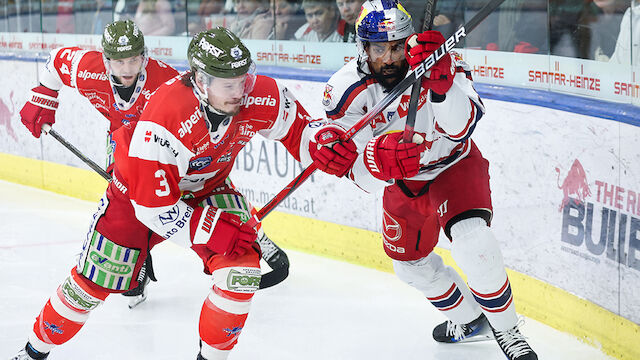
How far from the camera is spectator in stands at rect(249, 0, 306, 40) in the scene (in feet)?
15.8

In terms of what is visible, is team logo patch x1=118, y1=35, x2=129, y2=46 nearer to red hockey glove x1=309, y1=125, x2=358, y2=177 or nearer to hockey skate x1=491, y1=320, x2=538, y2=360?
red hockey glove x1=309, y1=125, x2=358, y2=177

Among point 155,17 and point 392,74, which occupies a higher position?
point 392,74

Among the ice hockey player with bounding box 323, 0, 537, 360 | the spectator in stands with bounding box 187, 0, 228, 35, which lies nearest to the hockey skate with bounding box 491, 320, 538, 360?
the ice hockey player with bounding box 323, 0, 537, 360

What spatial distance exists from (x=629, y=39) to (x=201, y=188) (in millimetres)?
1543

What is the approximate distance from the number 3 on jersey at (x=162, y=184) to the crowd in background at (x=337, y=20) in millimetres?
1621

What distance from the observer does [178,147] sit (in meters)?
2.49

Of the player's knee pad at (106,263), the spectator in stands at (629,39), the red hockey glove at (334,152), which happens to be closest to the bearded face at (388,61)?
the red hockey glove at (334,152)

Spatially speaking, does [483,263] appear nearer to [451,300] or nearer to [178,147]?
[451,300]

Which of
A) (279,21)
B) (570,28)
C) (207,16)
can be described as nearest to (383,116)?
(570,28)

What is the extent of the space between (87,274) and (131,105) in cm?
97

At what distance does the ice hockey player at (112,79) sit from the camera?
3357mm

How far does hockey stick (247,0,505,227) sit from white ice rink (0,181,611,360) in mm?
657

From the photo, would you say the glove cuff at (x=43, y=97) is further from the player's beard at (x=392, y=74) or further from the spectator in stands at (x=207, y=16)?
the spectator in stands at (x=207, y=16)

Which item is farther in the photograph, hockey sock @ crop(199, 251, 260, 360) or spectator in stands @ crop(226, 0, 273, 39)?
spectator in stands @ crop(226, 0, 273, 39)
